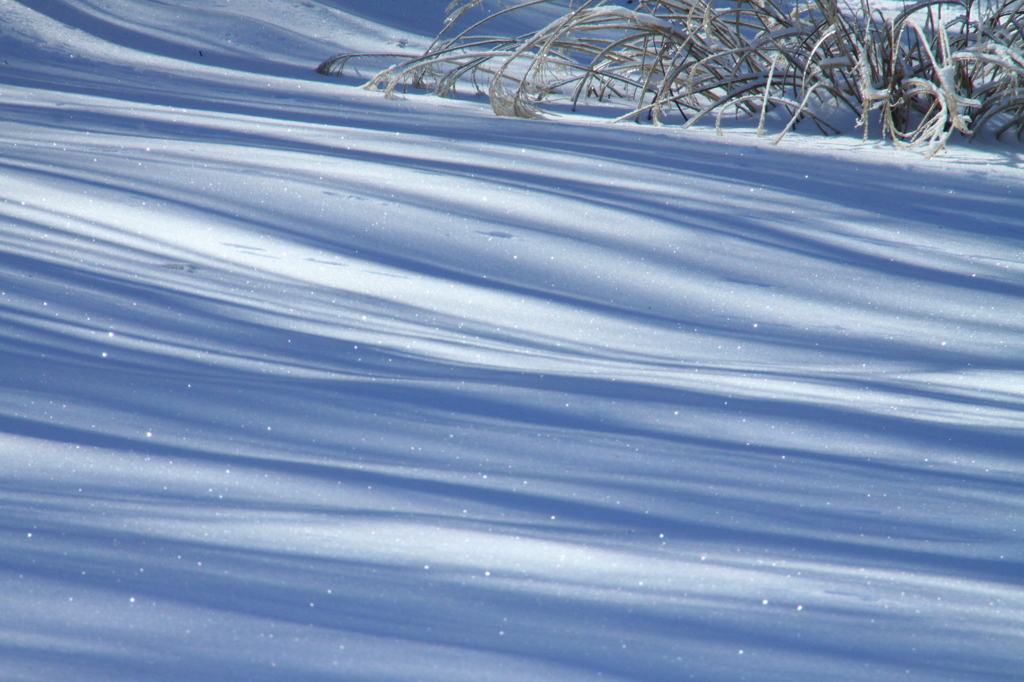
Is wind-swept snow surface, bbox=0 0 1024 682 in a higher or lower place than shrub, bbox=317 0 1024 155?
lower

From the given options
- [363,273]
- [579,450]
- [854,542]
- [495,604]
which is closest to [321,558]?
[495,604]

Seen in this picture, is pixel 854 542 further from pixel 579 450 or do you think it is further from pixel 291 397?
pixel 291 397

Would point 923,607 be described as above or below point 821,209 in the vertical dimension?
below

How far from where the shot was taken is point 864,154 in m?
2.11

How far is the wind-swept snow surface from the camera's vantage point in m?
0.59

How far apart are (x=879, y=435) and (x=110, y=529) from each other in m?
0.75

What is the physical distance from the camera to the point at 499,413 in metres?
0.91

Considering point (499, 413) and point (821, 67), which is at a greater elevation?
point (821, 67)

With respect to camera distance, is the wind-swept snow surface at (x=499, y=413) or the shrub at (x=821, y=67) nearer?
the wind-swept snow surface at (x=499, y=413)

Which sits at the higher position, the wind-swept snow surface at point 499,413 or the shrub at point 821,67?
the shrub at point 821,67

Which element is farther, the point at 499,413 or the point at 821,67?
the point at 821,67

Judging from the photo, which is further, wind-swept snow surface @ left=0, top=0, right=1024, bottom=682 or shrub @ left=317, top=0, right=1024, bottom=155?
shrub @ left=317, top=0, right=1024, bottom=155

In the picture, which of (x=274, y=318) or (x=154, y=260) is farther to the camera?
(x=154, y=260)

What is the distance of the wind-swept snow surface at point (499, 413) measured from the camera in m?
0.59
